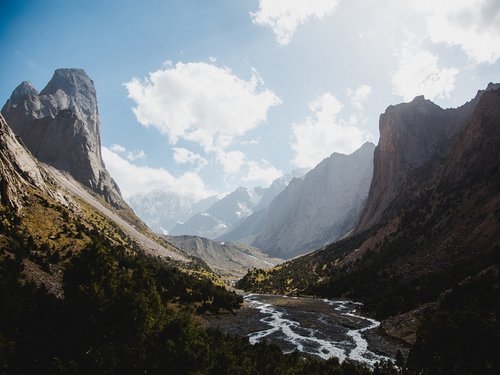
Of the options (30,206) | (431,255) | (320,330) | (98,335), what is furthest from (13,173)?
(431,255)

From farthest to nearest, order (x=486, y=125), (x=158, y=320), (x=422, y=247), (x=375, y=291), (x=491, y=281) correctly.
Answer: (x=486, y=125)
(x=422, y=247)
(x=375, y=291)
(x=491, y=281)
(x=158, y=320)

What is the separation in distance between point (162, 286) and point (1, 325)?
181 feet

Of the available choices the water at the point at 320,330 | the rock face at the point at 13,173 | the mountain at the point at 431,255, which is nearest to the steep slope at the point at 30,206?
the rock face at the point at 13,173

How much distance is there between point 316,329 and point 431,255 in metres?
43.8

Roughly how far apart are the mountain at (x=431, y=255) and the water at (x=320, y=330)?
5.00 m

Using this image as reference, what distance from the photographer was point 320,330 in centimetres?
5828

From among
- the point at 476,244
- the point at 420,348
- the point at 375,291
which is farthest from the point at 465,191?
the point at 420,348

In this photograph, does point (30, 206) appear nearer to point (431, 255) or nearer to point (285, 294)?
point (285, 294)

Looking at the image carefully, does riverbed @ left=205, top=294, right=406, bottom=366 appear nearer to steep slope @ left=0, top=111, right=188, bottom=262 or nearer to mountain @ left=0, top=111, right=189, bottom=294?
mountain @ left=0, top=111, right=189, bottom=294

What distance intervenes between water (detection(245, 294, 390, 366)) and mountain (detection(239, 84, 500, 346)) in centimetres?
500

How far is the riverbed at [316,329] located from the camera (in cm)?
4531

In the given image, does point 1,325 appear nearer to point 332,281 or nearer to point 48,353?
point 48,353

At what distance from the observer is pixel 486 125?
421ft

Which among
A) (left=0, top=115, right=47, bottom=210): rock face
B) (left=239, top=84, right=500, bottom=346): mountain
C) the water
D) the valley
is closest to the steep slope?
(left=0, top=115, right=47, bottom=210): rock face
